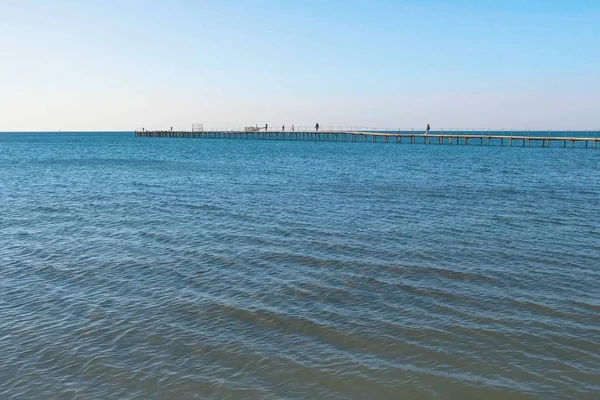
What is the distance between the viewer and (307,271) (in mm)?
15609

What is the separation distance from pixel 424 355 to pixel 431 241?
31.1ft

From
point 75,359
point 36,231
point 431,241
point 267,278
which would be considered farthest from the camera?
point 36,231

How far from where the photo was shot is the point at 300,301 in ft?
43.0

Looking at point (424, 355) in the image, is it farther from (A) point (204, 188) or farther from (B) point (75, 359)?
(A) point (204, 188)

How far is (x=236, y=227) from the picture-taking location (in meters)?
21.9

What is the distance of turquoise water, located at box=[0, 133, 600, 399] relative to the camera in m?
9.37

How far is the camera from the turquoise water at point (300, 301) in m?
9.37

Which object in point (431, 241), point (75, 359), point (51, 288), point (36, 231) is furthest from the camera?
point (36, 231)

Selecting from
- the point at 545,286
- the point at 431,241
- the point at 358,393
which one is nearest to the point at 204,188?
the point at 431,241

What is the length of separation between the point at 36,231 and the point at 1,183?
2229 cm

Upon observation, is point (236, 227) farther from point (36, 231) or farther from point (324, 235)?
point (36, 231)

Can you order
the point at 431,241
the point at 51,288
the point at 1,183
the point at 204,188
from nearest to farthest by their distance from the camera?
the point at 51,288 → the point at 431,241 → the point at 204,188 → the point at 1,183

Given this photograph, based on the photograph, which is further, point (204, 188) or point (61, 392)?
point (204, 188)

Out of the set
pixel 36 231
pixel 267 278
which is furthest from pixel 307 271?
pixel 36 231
